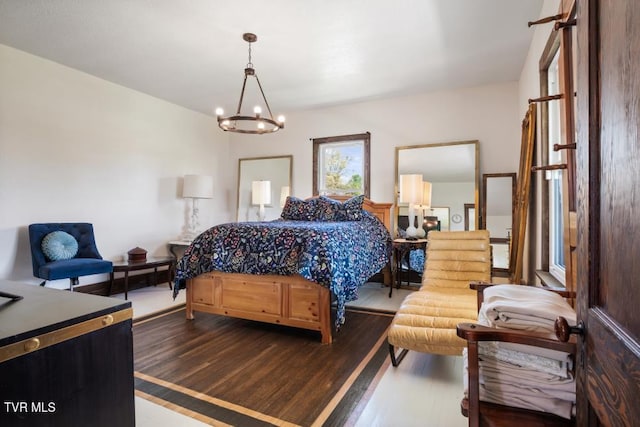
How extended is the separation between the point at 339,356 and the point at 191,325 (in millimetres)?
1505

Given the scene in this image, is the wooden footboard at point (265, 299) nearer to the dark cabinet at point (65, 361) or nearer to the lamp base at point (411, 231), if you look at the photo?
the dark cabinet at point (65, 361)

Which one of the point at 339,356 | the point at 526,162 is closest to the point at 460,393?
the point at 339,356

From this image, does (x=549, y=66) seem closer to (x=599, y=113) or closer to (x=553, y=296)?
(x=553, y=296)

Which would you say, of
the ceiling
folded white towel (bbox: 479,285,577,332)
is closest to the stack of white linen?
folded white towel (bbox: 479,285,577,332)

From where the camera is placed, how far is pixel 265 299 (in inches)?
116

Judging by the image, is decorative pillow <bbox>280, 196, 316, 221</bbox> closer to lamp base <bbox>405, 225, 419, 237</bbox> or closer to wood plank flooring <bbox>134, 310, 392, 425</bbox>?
lamp base <bbox>405, 225, 419, 237</bbox>

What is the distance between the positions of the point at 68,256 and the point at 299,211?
268 cm

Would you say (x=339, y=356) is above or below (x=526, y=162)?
below

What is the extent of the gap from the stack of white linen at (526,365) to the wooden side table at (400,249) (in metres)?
2.90

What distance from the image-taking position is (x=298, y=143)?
556cm

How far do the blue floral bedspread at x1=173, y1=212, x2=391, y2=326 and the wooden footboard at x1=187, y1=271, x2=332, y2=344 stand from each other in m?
0.08

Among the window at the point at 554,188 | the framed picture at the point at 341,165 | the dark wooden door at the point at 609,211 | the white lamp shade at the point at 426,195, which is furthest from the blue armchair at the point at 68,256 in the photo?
the window at the point at 554,188

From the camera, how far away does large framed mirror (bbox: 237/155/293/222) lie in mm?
5590

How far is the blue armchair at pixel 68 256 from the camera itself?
3307mm
